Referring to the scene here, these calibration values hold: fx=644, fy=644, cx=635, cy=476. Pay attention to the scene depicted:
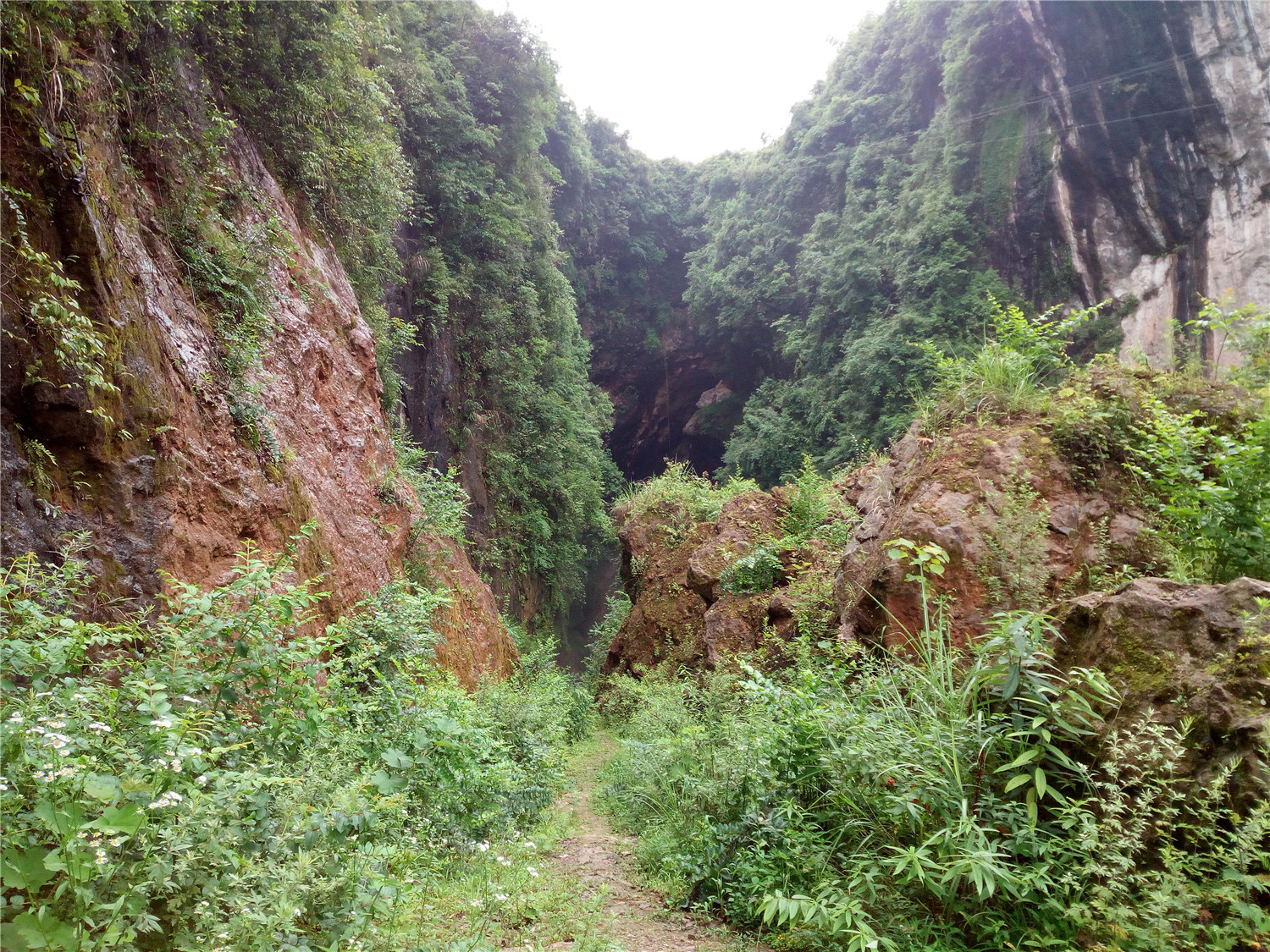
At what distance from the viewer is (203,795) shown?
1.97m

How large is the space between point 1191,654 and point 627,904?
10.1 ft

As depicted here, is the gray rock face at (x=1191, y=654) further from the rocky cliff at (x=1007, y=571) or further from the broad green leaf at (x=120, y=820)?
the broad green leaf at (x=120, y=820)

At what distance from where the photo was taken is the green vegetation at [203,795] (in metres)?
1.69

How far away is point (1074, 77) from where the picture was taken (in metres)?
16.0

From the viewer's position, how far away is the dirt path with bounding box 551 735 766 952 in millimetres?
3107

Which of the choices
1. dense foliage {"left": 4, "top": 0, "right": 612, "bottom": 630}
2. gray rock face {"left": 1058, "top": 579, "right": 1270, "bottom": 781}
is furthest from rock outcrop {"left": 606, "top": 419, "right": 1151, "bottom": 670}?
dense foliage {"left": 4, "top": 0, "right": 612, "bottom": 630}

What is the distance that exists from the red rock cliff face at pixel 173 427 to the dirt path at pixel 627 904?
2.72m

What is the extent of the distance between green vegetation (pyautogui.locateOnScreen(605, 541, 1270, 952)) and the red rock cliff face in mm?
3141

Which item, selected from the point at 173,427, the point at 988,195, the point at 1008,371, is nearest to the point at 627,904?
the point at 173,427

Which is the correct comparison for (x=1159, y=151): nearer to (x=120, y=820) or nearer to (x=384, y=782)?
(x=384, y=782)

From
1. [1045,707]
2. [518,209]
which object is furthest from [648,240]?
[1045,707]

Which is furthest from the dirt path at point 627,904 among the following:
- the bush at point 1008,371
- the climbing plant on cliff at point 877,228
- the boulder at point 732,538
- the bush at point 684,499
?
the climbing plant on cliff at point 877,228

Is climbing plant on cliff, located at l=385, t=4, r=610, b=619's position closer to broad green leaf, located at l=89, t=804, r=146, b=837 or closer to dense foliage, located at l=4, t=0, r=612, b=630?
dense foliage, located at l=4, t=0, r=612, b=630

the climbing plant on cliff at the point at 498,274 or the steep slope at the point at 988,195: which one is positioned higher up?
the steep slope at the point at 988,195
